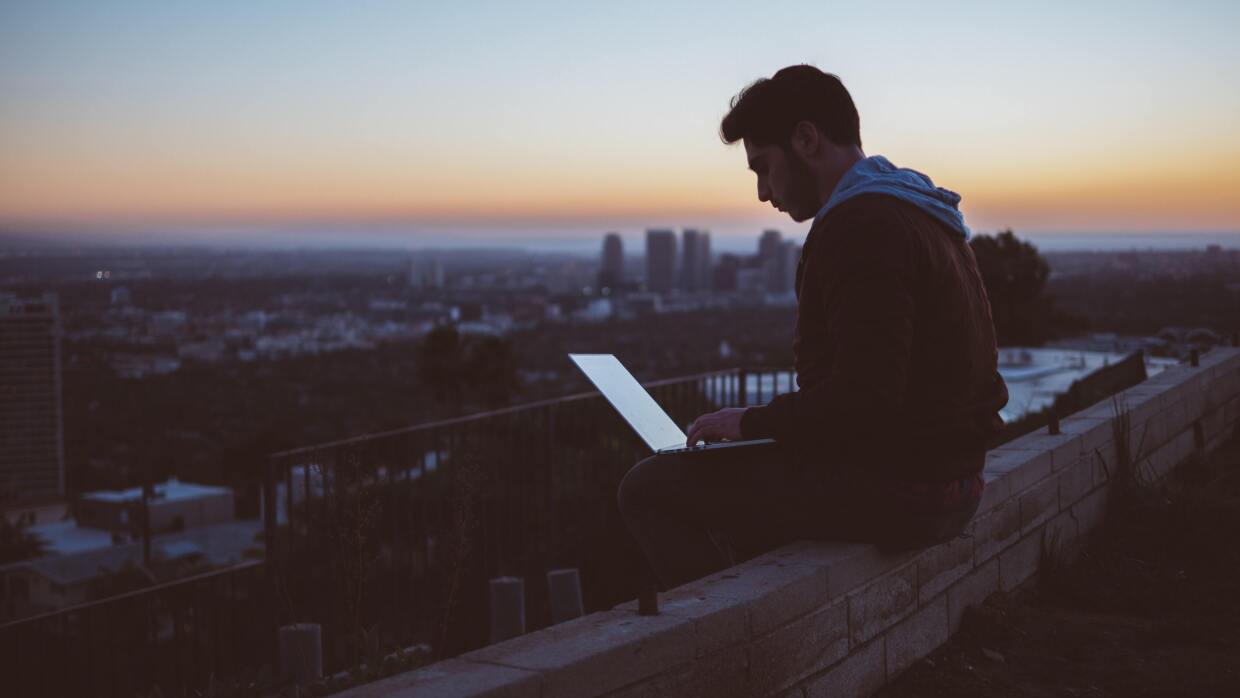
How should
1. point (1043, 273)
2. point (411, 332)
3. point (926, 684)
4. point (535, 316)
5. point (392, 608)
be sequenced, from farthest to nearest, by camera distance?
point (535, 316) < point (411, 332) < point (1043, 273) < point (392, 608) < point (926, 684)

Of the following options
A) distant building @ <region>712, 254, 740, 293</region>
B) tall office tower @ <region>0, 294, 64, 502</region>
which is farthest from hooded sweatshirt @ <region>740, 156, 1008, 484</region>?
distant building @ <region>712, 254, 740, 293</region>

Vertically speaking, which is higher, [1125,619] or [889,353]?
[889,353]

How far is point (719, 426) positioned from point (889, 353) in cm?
48

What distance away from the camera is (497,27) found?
2152cm

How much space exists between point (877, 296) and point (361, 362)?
62494 millimetres

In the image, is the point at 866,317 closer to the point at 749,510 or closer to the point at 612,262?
the point at 749,510

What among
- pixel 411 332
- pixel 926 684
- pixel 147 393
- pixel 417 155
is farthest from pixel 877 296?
pixel 411 332

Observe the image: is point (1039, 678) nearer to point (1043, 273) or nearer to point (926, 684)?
point (926, 684)

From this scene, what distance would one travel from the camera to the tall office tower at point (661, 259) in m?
104

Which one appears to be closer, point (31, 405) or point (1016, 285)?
point (1016, 285)

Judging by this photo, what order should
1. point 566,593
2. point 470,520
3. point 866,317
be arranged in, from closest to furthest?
point 866,317 < point 470,520 < point 566,593

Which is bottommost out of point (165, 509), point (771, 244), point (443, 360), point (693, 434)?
point (165, 509)

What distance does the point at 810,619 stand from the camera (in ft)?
8.77

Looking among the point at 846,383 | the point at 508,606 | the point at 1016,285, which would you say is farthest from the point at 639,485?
the point at 1016,285
